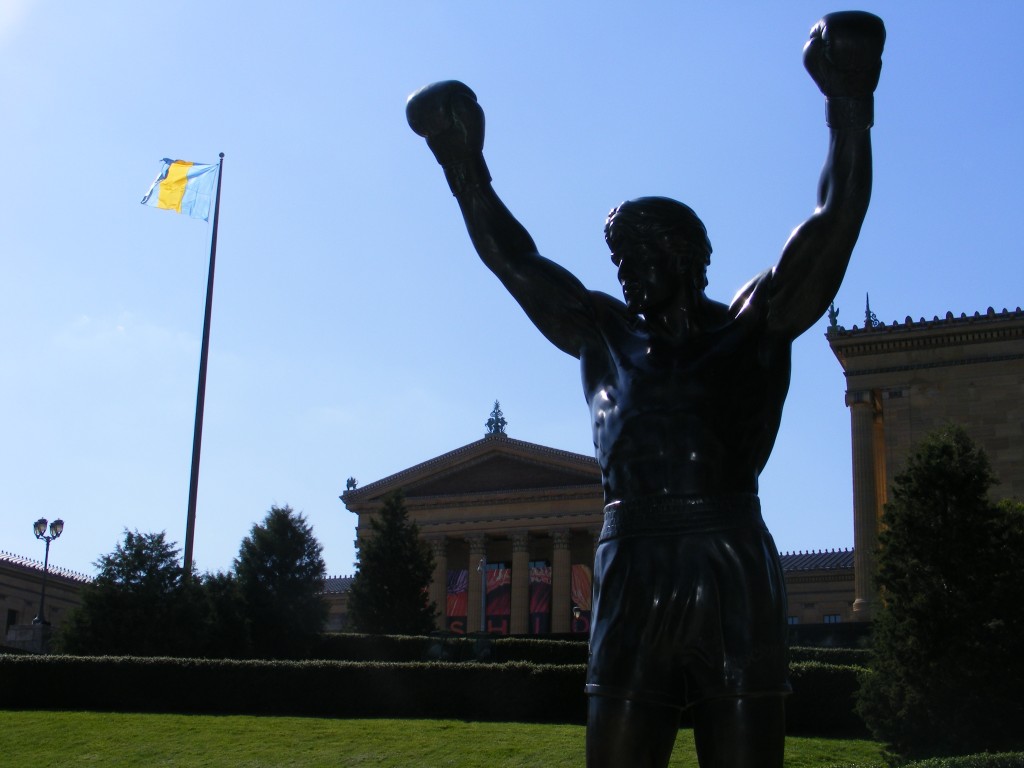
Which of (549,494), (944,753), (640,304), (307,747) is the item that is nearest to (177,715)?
(307,747)

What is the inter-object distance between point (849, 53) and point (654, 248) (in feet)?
2.32

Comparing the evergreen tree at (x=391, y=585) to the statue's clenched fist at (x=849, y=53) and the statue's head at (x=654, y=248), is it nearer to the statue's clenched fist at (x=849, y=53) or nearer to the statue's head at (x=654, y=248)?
the statue's head at (x=654, y=248)

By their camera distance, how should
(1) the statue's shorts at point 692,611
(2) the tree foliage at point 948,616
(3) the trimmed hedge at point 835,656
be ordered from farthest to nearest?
(3) the trimmed hedge at point 835,656 → (2) the tree foliage at point 948,616 → (1) the statue's shorts at point 692,611

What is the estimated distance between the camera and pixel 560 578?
63.3 metres

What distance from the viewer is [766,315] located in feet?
10.4

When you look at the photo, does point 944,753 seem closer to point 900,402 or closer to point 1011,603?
point 1011,603

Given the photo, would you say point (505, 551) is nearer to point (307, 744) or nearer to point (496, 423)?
point (496, 423)

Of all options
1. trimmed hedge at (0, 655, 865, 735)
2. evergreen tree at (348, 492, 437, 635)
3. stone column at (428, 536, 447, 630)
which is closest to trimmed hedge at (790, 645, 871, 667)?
trimmed hedge at (0, 655, 865, 735)

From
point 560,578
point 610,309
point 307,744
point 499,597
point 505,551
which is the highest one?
point 505,551

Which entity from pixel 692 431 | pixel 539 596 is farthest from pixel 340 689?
pixel 539 596

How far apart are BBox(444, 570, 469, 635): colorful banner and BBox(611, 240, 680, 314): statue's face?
62.0 meters

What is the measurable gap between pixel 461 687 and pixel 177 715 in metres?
5.01

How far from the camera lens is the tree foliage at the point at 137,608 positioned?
27516 mm

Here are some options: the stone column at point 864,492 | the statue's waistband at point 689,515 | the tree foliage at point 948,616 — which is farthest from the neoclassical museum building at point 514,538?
the statue's waistband at point 689,515
